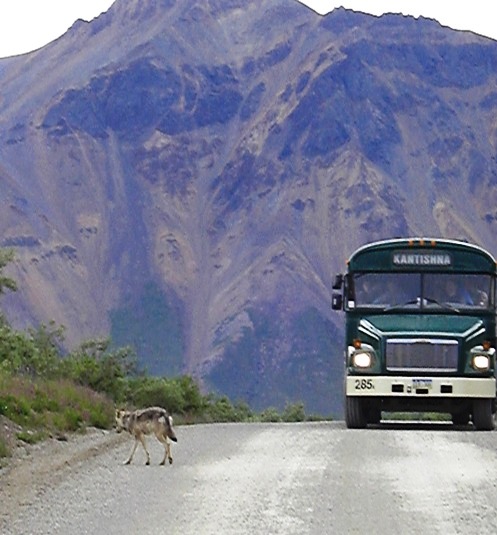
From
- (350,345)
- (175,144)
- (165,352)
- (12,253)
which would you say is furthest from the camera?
(175,144)

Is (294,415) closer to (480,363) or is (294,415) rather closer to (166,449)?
(480,363)

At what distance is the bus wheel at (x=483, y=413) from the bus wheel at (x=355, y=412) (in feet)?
6.70

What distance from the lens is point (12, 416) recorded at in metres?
21.9

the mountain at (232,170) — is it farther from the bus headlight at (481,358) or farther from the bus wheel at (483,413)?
the bus headlight at (481,358)

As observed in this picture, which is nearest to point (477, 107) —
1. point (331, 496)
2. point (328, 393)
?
point (328, 393)

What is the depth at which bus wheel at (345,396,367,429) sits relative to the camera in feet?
81.2

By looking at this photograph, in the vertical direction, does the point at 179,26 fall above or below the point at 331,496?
above

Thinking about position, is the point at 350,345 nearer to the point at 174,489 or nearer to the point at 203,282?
the point at 174,489

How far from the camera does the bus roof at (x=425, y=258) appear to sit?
24781 mm

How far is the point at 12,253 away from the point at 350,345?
918 inches

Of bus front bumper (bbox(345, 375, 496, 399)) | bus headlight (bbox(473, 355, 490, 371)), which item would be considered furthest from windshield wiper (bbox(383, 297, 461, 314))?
bus front bumper (bbox(345, 375, 496, 399))

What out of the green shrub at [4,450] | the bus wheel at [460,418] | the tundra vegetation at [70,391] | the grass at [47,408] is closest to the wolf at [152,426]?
the green shrub at [4,450]

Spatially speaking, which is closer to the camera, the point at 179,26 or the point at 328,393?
the point at 328,393

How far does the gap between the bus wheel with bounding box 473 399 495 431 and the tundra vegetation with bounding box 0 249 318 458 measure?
6691 millimetres
